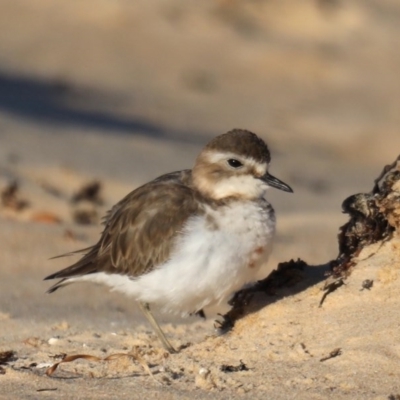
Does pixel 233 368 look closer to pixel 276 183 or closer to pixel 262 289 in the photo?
pixel 262 289

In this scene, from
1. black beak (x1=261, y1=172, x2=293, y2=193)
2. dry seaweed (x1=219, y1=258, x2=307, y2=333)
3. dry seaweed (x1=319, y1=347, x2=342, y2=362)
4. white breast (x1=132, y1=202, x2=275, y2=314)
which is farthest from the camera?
black beak (x1=261, y1=172, x2=293, y2=193)

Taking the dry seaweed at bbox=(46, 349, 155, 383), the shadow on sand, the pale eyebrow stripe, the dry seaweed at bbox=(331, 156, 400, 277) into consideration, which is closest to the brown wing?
the pale eyebrow stripe

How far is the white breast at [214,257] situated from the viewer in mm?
5707

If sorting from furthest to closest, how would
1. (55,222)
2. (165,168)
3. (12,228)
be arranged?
(165,168), (55,222), (12,228)

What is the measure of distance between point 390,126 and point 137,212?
9.93 m

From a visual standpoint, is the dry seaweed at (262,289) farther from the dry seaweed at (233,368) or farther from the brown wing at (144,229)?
the dry seaweed at (233,368)

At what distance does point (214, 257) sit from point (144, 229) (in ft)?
1.78

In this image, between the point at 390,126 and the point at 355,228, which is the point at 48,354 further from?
the point at 390,126

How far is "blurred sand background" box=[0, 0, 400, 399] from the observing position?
5.07 meters

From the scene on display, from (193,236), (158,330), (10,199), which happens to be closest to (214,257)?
(193,236)

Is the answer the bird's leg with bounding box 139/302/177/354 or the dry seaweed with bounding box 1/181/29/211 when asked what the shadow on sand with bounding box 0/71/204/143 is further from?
the bird's leg with bounding box 139/302/177/354

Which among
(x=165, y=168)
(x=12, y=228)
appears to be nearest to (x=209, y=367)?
(x=12, y=228)

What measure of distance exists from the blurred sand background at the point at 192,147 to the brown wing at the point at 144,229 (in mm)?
435

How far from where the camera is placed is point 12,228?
28.9 ft
